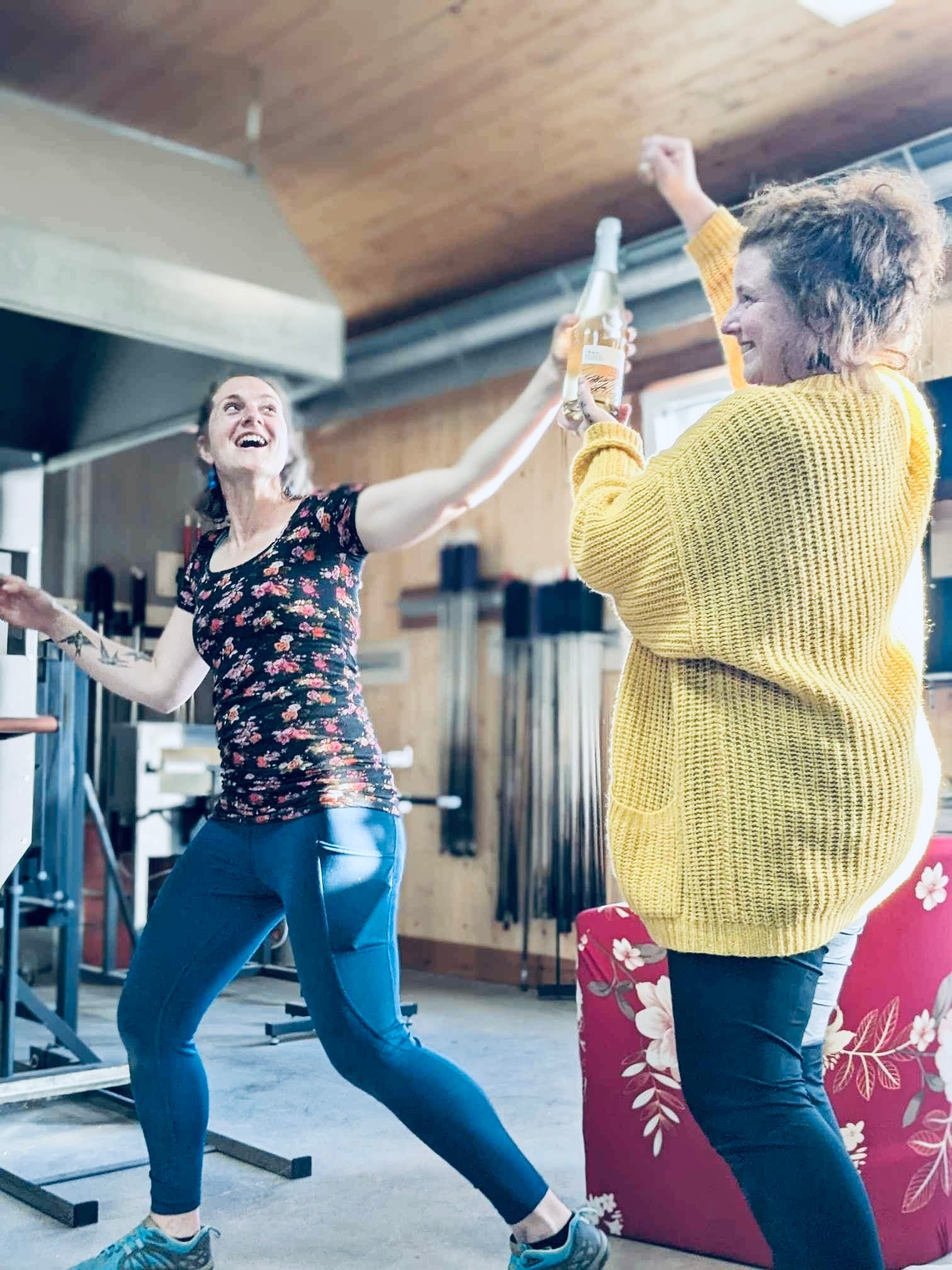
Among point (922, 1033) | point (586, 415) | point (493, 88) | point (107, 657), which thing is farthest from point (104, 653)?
point (493, 88)

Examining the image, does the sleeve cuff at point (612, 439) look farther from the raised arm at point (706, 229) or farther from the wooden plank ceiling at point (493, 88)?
the wooden plank ceiling at point (493, 88)

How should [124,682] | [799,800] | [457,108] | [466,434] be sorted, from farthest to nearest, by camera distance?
[466,434]
[457,108]
[124,682]
[799,800]

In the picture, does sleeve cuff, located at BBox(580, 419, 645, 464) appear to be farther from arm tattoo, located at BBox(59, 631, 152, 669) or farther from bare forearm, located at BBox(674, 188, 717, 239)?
arm tattoo, located at BBox(59, 631, 152, 669)

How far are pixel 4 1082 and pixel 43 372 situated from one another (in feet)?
9.48

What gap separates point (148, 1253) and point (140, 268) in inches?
120

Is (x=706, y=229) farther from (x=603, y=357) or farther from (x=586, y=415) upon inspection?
(x=586, y=415)

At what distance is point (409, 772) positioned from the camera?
580cm

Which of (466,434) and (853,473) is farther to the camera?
(466,434)

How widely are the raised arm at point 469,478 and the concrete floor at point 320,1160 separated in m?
1.28

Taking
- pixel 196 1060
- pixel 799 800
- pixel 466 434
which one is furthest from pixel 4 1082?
pixel 466 434

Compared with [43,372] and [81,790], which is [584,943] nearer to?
[81,790]

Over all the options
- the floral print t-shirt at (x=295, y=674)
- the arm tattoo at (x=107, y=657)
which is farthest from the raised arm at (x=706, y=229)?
the arm tattoo at (x=107, y=657)

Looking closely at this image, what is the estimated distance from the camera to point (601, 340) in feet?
5.60

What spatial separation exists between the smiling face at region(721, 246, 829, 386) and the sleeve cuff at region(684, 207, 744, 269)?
342 millimetres
